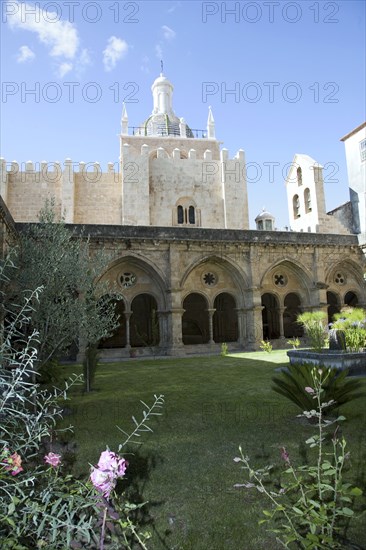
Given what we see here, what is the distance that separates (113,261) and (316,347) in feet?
Answer: 29.1

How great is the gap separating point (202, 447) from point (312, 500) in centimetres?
211

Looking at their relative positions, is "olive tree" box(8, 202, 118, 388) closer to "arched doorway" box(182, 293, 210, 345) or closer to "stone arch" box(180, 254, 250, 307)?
"stone arch" box(180, 254, 250, 307)

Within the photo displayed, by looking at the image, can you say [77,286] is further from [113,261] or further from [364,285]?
[364,285]

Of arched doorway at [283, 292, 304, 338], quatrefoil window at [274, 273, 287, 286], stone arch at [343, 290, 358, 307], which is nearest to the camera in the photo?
quatrefoil window at [274, 273, 287, 286]

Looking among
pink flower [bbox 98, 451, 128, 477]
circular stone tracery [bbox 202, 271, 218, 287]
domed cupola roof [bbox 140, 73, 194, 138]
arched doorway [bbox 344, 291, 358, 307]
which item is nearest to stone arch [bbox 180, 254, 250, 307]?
circular stone tracery [bbox 202, 271, 218, 287]

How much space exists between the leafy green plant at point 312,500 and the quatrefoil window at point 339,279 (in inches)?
611

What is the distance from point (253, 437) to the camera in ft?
15.9

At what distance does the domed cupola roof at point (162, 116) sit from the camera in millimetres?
30812

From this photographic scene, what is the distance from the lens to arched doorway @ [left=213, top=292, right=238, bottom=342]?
22.5 m

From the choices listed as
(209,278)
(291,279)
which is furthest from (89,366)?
(291,279)

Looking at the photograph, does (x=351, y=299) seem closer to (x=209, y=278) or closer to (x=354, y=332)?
(x=209, y=278)

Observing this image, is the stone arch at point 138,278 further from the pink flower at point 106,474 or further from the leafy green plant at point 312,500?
the pink flower at point 106,474

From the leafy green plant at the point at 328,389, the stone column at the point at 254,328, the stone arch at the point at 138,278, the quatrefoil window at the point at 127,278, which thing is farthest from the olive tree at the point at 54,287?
the stone column at the point at 254,328

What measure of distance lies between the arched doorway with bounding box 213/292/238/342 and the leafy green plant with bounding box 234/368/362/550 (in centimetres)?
1744
